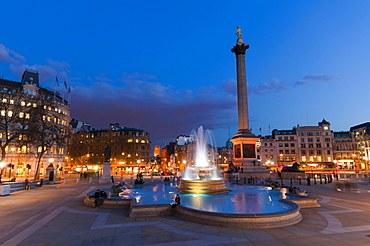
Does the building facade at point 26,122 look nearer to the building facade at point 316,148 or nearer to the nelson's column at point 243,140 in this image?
the nelson's column at point 243,140

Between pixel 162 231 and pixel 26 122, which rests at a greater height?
pixel 26 122

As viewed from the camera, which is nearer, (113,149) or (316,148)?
(316,148)

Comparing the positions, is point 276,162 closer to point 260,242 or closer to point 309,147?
point 309,147

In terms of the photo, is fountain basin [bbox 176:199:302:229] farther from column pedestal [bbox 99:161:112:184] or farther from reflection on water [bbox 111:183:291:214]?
column pedestal [bbox 99:161:112:184]

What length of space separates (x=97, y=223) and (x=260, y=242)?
914 centimetres

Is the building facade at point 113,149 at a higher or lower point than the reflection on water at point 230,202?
higher

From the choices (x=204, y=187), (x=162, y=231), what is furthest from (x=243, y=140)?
(x=162, y=231)

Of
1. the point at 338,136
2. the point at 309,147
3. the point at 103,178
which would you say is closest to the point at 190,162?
the point at 309,147

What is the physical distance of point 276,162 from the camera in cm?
10275

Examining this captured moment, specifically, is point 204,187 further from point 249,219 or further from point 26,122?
point 26,122

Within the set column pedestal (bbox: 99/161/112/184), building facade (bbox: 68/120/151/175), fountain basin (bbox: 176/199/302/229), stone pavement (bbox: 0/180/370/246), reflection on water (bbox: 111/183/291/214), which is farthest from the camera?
building facade (bbox: 68/120/151/175)

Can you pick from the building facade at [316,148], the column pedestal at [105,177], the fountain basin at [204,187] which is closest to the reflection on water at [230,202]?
the fountain basin at [204,187]

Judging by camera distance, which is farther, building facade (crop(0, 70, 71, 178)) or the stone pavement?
building facade (crop(0, 70, 71, 178))

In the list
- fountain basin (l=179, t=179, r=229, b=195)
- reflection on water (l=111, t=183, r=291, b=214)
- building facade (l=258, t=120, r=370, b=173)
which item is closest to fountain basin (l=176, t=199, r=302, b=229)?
reflection on water (l=111, t=183, r=291, b=214)
